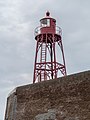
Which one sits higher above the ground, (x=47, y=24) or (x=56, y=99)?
(x=47, y=24)

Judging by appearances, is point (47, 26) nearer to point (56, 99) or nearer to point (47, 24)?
point (47, 24)

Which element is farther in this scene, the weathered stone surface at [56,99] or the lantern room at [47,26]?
the lantern room at [47,26]

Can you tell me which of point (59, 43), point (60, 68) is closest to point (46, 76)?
point (60, 68)

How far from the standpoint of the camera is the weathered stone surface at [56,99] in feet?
38.0

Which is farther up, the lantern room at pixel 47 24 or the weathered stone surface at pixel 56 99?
the lantern room at pixel 47 24

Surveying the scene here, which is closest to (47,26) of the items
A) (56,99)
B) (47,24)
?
(47,24)

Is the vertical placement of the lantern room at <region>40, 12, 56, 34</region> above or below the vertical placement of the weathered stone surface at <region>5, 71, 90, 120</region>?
above

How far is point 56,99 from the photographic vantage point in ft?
40.8

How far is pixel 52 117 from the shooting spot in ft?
40.7

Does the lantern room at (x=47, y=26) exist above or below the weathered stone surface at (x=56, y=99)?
above

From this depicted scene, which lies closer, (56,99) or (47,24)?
(56,99)

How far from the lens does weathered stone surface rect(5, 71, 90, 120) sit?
11.6 metres

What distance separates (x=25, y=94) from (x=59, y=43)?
305 inches

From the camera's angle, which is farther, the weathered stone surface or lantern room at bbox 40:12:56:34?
lantern room at bbox 40:12:56:34
